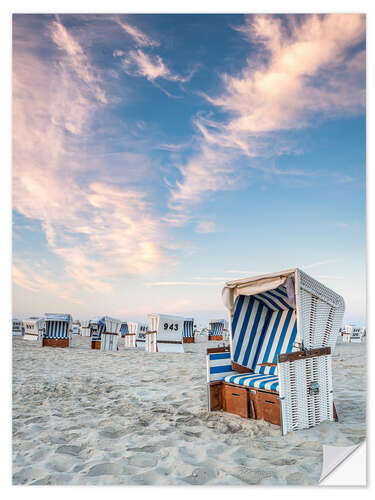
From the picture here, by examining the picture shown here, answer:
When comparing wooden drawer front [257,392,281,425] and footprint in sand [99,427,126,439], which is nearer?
footprint in sand [99,427,126,439]

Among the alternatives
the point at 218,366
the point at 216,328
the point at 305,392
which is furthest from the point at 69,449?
the point at 216,328

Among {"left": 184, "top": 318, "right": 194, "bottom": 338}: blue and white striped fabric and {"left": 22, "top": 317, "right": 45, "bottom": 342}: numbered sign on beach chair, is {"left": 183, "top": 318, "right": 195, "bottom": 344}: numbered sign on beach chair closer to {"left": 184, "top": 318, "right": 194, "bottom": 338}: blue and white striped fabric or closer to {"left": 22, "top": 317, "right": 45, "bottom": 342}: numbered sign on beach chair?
{"left": 184, "top": 318, "right": 194, "bottom": 338}: blue and white striped fabric

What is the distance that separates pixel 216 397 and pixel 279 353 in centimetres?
103

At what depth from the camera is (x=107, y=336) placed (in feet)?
46.7

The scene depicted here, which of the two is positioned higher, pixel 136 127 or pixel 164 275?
pixel 136 127

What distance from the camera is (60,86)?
554 cm

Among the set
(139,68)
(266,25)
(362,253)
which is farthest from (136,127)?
(362,253)

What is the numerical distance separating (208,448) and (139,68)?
5200 mm

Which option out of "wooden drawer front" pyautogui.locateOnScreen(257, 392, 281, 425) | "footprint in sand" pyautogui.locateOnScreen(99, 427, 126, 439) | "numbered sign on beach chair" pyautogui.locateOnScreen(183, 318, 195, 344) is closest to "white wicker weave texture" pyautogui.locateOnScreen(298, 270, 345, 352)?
"wooden drawer front" pyautogui.locateOnScreen(257, 392, 281, 425)

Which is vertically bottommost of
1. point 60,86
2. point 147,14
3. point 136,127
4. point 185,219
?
point 185,219

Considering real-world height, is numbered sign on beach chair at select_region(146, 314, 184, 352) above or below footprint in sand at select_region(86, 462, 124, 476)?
below

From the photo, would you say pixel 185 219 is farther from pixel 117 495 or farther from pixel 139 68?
pixel 117 495

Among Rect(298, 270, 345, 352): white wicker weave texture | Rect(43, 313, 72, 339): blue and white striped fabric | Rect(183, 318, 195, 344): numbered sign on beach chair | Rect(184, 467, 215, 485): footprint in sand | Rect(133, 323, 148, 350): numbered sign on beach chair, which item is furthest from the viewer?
Rect(183, 318, 195, 344): numbered sign on beach chair

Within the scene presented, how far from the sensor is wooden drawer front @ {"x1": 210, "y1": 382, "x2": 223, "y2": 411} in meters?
4.66
